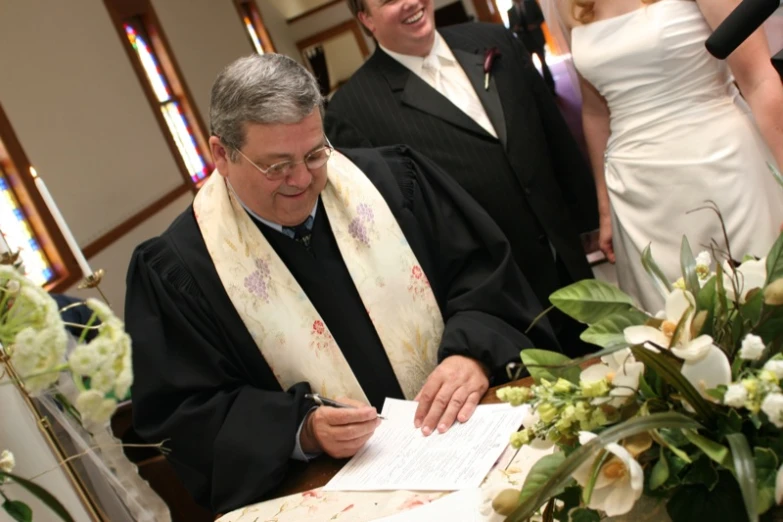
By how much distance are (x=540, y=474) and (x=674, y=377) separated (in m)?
0.20

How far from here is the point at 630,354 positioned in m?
1.08

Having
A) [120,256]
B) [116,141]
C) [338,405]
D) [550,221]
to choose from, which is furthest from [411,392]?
[116,141]

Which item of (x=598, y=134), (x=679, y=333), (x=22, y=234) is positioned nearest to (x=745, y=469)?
(x=679, y=333)

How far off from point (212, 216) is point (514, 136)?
1.12 meters

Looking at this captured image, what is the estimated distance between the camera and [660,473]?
1.00 metres

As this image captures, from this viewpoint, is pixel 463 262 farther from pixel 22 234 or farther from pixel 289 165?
pixel 22 234

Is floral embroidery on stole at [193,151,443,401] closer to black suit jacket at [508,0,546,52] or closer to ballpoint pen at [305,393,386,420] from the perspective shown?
ballpoint pen at [305,393,386,420]

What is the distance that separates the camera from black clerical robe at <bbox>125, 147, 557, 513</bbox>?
2074 mm

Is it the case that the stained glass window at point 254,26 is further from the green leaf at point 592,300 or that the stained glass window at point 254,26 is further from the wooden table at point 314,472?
the green leaf at point 592,300

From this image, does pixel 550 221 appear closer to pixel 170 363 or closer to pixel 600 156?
pixel 600 156

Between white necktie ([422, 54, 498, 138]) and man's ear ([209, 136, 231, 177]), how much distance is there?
1.03 meters

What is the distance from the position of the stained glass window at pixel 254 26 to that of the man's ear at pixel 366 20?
9.61m

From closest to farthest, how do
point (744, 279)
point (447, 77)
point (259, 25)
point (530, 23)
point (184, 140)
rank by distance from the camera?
1. point (744, 279)
2. point (447, 77)
3. point (530, 23)
4. point (184, 140)
5. point (259, 25)

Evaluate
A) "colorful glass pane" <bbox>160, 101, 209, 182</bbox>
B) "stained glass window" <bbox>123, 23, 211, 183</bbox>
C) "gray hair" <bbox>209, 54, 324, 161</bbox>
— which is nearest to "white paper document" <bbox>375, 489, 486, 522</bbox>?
"gray hair" <bbox>209, 54, 324, 161</bbox>
